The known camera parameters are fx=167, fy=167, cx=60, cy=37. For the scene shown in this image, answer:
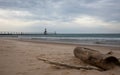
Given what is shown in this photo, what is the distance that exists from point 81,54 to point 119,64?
1.93m

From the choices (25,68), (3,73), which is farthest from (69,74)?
(3,73)

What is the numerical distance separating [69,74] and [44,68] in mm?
1377

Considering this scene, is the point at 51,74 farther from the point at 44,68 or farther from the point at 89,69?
the point at 89,69

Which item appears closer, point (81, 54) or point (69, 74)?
point (69, 74)

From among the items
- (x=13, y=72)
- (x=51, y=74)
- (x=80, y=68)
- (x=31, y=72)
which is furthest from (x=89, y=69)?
(x=13, y=72)

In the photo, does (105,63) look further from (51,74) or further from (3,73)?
(3,73)

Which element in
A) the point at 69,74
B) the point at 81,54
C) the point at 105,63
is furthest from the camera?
the point at 81,54

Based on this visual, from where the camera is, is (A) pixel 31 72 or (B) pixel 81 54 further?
(B) pixel 81 54

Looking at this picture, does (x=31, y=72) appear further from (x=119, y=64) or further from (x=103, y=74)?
(x=119, y=64)

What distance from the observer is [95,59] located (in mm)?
7082

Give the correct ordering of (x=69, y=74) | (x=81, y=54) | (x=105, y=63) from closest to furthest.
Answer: (x=69, y=74) → (x=105, y=63) → (x=81, y=54)

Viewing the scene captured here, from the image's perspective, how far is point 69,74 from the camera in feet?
20.5

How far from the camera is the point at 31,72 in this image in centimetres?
656

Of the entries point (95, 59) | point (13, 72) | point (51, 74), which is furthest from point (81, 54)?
point (13, 72)
